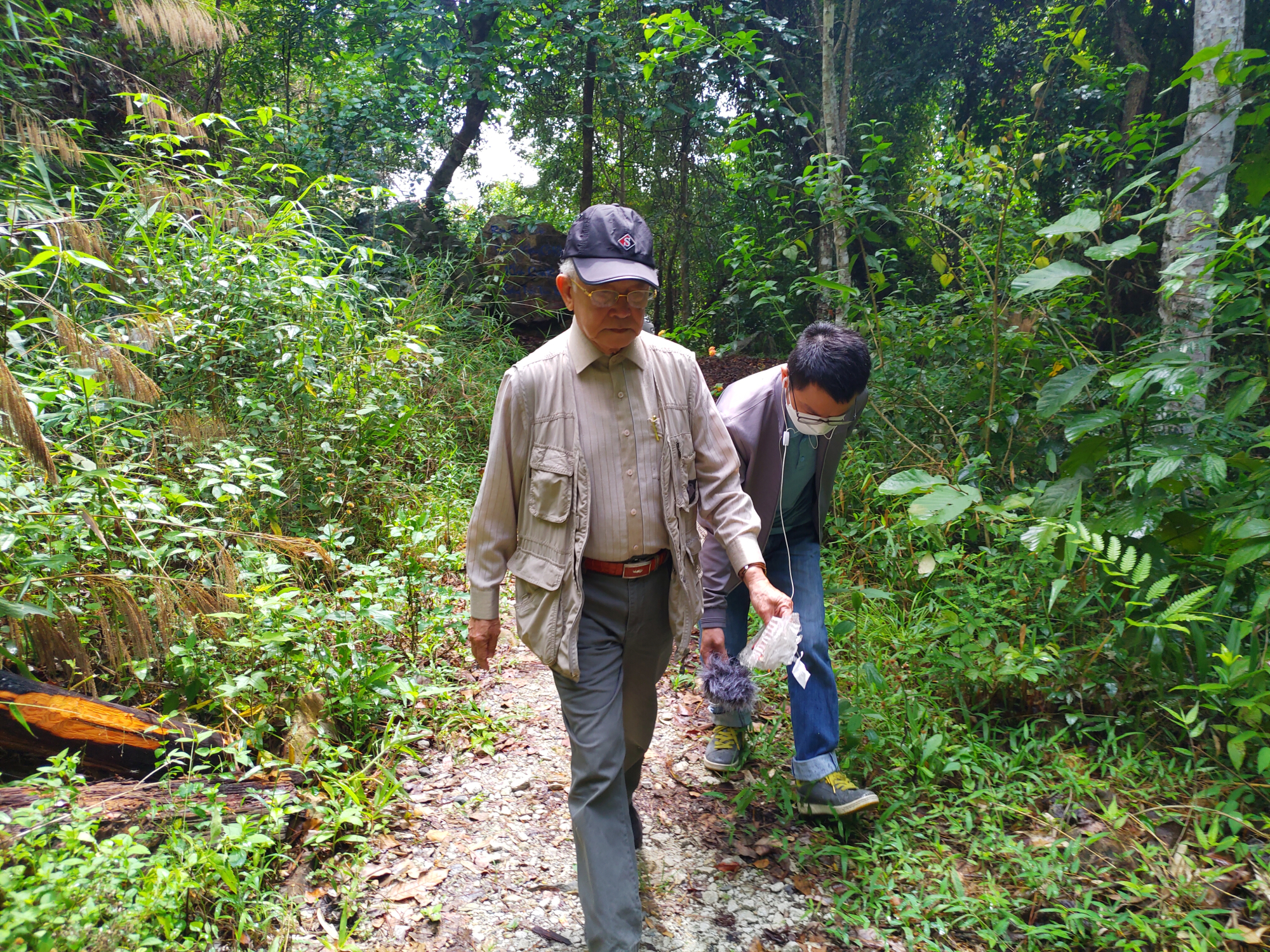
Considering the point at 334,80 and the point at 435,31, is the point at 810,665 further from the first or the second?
the point at 334,80

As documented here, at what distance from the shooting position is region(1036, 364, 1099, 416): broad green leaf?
2938 millimetres

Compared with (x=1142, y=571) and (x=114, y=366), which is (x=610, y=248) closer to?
(x=1142, y=571)

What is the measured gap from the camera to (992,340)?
392 cm

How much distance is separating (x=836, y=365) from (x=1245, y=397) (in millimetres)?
1402

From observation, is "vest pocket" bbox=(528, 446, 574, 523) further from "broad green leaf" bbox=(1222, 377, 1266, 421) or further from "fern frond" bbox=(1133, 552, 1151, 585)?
"broad green leaf" bbox=(1222, 377, 1266, 421)

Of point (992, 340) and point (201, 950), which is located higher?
point (992, 340)

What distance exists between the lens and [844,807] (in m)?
2.76

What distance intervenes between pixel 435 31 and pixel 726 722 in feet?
30.2

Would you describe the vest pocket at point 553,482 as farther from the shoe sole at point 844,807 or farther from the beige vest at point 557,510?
the shoe sole at point 844,807

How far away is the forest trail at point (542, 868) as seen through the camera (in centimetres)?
242

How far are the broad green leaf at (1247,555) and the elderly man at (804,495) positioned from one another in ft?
4.19

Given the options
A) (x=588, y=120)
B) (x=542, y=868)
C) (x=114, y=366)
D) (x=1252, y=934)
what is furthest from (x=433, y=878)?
(x=588, y=120)

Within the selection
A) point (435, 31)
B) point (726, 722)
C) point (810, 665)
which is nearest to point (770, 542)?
point (810, 665)

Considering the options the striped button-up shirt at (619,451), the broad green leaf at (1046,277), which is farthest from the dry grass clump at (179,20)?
the broad green leaf at (1046,277)
